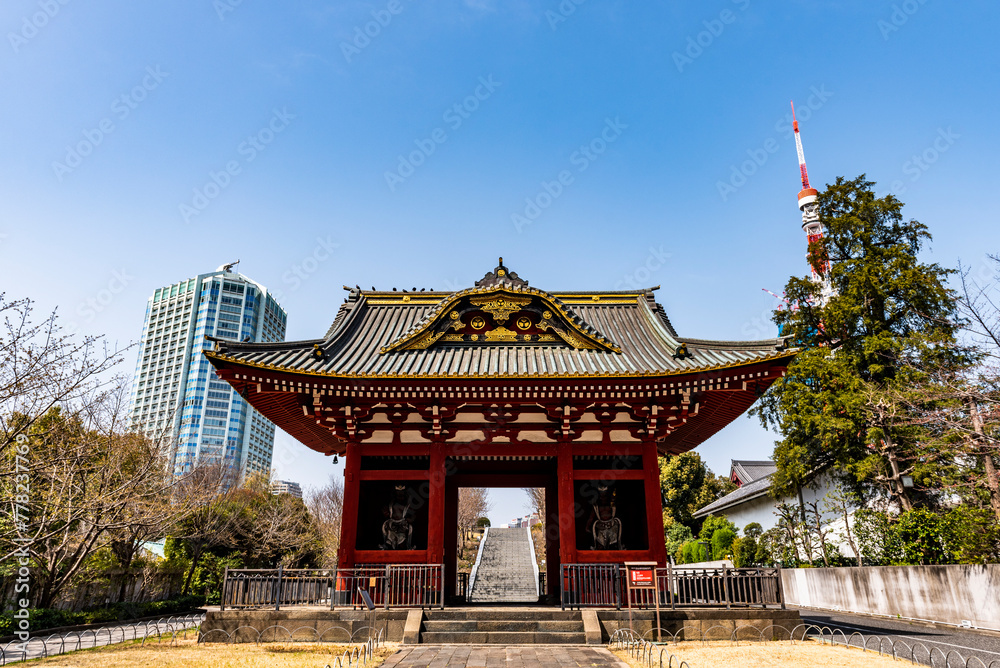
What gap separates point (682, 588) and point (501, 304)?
848 centimetres

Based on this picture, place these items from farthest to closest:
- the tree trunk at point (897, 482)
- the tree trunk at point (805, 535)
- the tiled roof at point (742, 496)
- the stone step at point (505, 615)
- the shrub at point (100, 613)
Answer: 1. the tiled roof at point (742, 496)
2. the tree trunk at point (805, 535)
3. the tree trunk at point (897, 482)
4. the shrub at point (100, 613)
5. the stone step at point (505, 615)

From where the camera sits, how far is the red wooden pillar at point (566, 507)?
13.8 metres

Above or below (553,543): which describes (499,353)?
above

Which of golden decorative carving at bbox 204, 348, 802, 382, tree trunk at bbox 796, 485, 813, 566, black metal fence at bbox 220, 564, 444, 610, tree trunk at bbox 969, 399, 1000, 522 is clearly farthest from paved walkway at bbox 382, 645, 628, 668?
tree trunk at bbox 796, 485, 813, 566

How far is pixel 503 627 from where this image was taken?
11.8m

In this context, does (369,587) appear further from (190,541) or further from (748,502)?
(748,502)

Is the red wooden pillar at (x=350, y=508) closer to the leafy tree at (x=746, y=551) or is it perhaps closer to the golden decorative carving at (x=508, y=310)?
the golden decorative carving at (x=508, y=310)

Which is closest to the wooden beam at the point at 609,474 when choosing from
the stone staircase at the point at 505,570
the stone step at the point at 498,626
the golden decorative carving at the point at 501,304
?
the stone step at the point at 498,626

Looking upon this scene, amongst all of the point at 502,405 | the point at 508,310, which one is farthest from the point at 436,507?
the point at 508,310

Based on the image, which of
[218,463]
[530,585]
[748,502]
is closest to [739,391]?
[530,585]

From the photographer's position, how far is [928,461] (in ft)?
62.9

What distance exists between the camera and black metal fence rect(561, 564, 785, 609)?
12.7 meters

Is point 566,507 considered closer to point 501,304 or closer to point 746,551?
point 501,304

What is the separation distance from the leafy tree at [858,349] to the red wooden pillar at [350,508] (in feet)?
55.7
